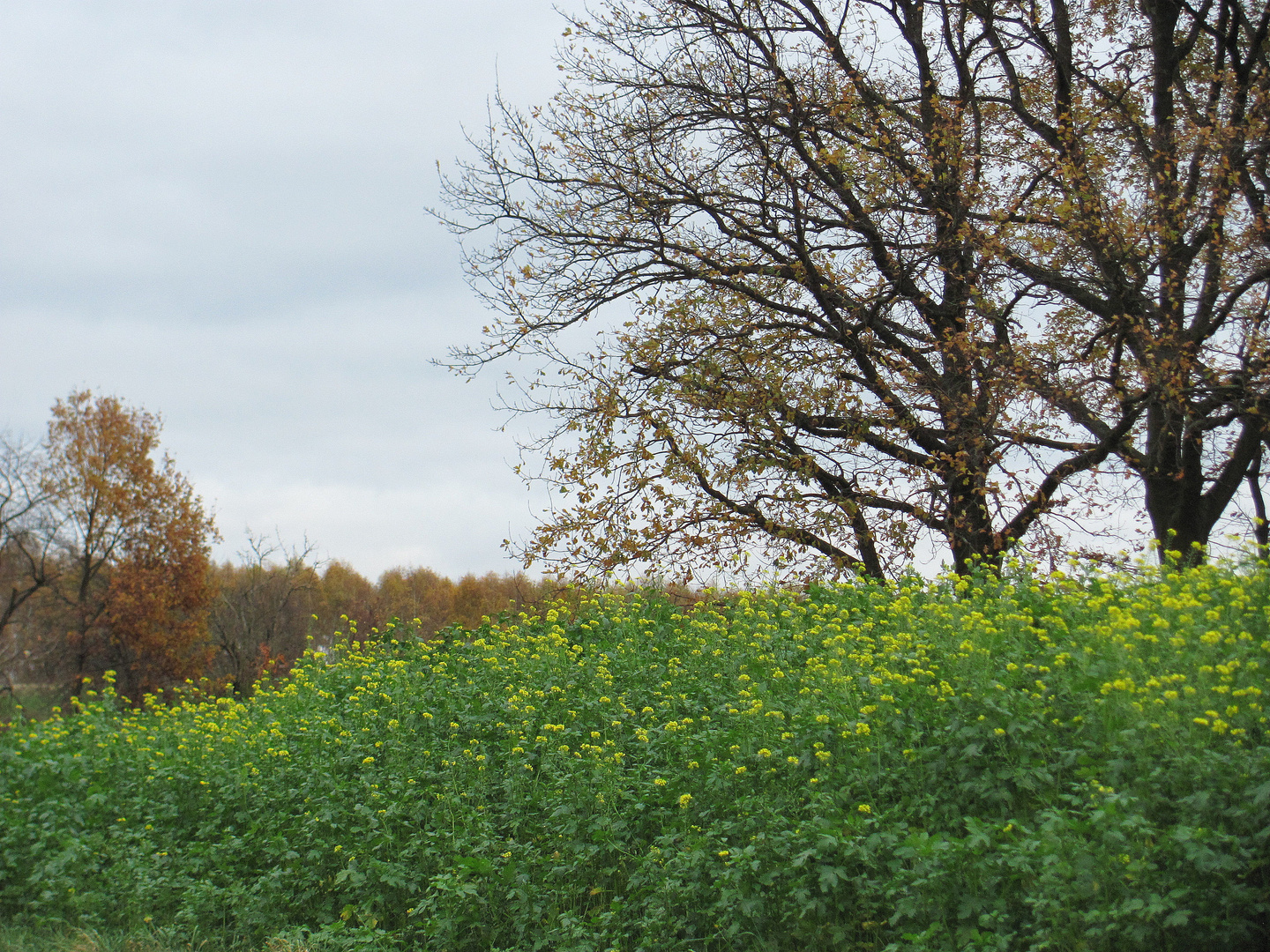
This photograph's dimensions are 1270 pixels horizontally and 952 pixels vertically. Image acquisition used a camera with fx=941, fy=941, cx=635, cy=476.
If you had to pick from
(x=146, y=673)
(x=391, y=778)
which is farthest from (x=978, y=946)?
(x=146, y=673)

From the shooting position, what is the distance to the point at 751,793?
5766mm

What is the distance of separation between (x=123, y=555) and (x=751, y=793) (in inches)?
1174

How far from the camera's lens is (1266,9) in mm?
12094

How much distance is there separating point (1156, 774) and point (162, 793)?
8581 mm

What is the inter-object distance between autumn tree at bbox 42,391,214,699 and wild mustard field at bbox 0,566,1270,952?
72.4 feet

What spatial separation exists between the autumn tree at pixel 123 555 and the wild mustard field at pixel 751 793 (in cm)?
2206

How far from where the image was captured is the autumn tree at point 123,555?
29.5 meters

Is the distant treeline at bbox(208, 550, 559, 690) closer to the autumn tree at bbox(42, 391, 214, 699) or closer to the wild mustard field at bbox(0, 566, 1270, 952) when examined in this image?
the autumn tree at bbox(42, 391, 214, 699)

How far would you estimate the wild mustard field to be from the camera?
168 inches

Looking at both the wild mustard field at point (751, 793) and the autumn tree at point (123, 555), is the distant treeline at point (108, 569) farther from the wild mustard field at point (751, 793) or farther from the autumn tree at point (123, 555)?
the wild mustard field at point (751, 793)

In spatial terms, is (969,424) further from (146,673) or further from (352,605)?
(352,605)

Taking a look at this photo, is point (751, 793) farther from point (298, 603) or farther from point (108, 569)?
point (298, 603)

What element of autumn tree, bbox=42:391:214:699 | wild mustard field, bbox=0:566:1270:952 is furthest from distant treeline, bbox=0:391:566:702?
wild mustard field, bbox=0:566:1270:952

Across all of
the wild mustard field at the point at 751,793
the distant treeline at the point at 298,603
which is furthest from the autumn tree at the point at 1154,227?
the distant treeline at the point at 298,603
